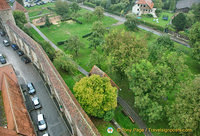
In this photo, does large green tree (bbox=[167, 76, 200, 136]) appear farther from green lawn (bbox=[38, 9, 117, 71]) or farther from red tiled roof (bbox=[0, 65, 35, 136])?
green lawn (bbox=[38, 9, 117, 71])

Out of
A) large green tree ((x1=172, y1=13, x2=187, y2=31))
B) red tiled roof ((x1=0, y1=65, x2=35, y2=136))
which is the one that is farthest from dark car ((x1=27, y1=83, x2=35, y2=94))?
large green tree ((x1=172, y1=13, x2=187, y2=31))

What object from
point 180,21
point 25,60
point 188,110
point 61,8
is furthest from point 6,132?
point 180,21

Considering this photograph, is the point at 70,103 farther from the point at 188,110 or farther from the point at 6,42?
the point at 6,42

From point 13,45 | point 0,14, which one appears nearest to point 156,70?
point 13,45

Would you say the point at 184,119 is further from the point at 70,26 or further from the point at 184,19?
the point at 70,26

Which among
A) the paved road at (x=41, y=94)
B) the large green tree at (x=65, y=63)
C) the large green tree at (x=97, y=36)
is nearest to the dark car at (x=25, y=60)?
the paved road at (x=41, y=94)

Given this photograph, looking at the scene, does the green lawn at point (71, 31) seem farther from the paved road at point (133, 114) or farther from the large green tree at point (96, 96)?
the large green tree at point (96, 96)
